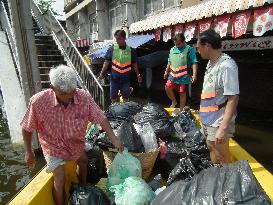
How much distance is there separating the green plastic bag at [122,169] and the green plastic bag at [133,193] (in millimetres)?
162

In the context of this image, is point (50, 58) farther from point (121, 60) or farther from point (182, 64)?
point (182, 64)

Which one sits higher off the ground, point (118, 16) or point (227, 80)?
point (118, 16)

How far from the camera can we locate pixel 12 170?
16.3ft

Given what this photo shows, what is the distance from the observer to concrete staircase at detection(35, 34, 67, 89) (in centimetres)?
898

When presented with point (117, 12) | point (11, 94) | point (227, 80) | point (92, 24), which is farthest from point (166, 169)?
point (92, 24)

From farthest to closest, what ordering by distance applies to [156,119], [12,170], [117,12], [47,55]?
[117,12], [47,55], [12,170], [156,119]

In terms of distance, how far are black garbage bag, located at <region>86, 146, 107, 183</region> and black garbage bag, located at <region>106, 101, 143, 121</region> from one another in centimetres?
70

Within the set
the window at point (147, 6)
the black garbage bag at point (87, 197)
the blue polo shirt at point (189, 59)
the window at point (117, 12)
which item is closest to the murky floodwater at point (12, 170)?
the black garbage bag at point (87, 197)

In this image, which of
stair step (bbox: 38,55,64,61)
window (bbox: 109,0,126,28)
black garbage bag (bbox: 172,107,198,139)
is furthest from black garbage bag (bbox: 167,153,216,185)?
window (bbox: 109,0,126,28)

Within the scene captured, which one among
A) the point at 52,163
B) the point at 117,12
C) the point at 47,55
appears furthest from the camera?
the point at 117,12

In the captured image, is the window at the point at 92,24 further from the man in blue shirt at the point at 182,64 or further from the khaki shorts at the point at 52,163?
the khaki shorts at the point at 52,163

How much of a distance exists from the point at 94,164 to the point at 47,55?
7244mm

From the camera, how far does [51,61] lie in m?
9.52

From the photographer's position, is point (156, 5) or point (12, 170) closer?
point (12, 170)
